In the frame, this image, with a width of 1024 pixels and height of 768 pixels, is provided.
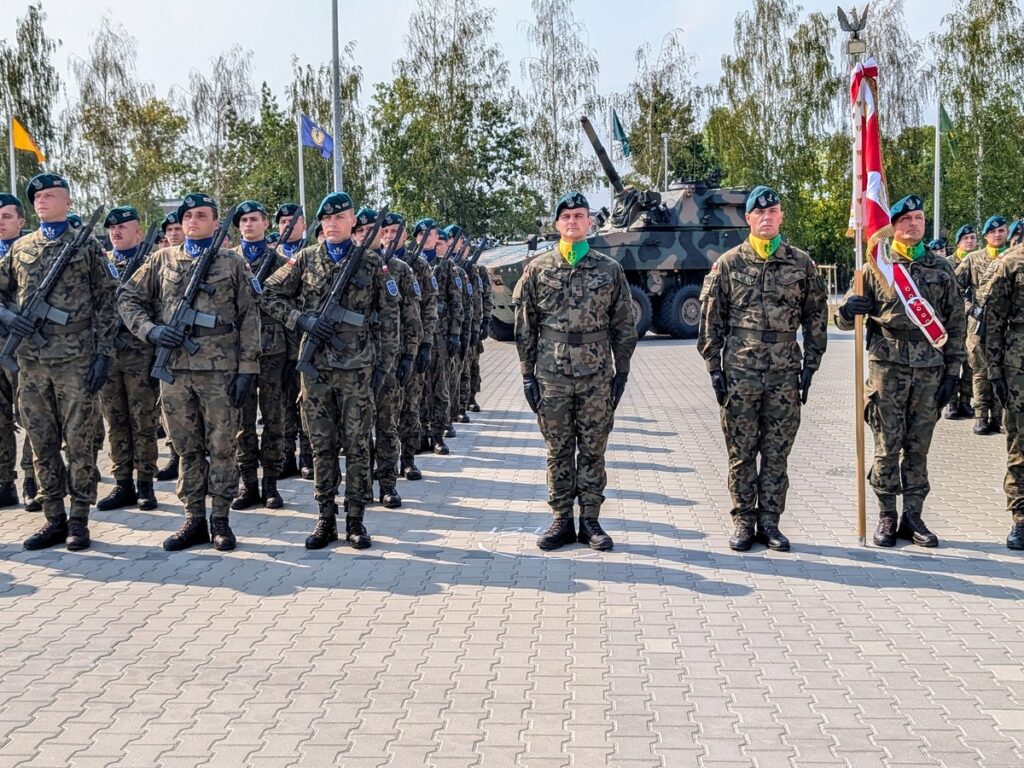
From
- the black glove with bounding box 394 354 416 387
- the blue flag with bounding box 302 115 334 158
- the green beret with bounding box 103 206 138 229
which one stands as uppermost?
the blue flag with bounding box 302 115 334 158

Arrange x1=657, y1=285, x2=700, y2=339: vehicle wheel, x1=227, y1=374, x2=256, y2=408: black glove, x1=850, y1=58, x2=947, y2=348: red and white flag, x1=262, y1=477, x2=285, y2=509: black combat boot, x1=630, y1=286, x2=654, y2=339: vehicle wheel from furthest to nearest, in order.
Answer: x1=657, y1=285, x2=700, y2=339: vehicle wheel → x1=630, y1=286, x2=654, y2=339: vehicle wheel → x1=262, y1=477, x2=285, y2=509: black combat boot → x1=227, y1=374, x2=256, y2=408: black glove → x1=850, y1=58, x2=947, y2=348: red and white flag

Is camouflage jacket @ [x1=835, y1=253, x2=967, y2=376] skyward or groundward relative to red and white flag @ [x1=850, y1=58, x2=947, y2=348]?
groundward

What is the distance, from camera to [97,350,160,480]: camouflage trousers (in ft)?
26.0

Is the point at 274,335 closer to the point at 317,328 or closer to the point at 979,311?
the point at 317,328

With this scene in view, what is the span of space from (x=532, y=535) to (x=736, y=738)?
3096 millimetres

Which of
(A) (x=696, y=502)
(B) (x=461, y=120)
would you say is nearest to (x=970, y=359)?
(A) (x=696, y=502)

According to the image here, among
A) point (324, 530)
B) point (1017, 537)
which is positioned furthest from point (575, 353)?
point (1017, 537)

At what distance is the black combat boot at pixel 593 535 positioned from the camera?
649 centimetres

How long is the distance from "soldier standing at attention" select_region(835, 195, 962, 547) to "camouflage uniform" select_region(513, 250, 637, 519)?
1291mm

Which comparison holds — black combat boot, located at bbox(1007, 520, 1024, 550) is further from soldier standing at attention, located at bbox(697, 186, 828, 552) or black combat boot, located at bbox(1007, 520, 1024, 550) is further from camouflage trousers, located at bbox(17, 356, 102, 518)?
camouflage trousers, located at bbox(17, 356, 102, 518)

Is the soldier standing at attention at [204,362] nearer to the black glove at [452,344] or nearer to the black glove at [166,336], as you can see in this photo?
the black glove at [166,336]

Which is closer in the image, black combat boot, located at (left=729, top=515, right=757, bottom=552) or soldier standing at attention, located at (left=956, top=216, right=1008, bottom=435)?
black combat boot, located at (left=729, top=515, right=757, bottom=552)

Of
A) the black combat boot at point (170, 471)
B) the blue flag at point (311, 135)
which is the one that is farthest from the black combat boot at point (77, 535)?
the blue flag at point (311, 135)

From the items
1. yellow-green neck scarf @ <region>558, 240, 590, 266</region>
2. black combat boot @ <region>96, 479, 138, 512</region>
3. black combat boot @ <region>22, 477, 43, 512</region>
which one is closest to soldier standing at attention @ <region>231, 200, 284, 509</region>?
black combat boot @ <region>96, 479, 138, 512</region>
